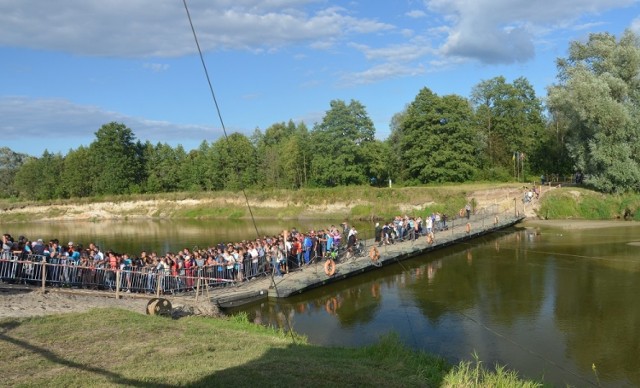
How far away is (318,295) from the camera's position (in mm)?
21641

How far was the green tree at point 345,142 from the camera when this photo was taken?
74312 mm

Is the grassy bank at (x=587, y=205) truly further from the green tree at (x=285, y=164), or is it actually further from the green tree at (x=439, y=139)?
the green tree at (x=285, y=164)

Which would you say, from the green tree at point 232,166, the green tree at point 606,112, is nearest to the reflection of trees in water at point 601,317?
the green tree at point 606,112

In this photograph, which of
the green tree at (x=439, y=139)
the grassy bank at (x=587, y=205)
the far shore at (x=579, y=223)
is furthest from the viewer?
the green tree at (x=439, y=139)

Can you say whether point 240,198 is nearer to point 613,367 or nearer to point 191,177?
point 191,177

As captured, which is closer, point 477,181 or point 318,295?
point 318,295

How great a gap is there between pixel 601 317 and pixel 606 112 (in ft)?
117

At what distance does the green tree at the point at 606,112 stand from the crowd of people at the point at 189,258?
32442 mm

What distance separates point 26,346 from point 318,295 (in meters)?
12.4

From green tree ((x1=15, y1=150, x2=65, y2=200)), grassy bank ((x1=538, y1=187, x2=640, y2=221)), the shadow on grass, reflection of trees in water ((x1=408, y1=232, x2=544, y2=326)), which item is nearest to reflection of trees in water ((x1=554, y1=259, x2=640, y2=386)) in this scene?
reflection of trees in water ((x1=408, y1=232, x2=544, y2=326))

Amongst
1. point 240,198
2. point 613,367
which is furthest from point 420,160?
point 613,367

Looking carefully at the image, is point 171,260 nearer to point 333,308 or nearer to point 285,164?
point 333,308

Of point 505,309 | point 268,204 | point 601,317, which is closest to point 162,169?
point 268,204

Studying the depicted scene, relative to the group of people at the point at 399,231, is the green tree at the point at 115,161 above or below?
above
